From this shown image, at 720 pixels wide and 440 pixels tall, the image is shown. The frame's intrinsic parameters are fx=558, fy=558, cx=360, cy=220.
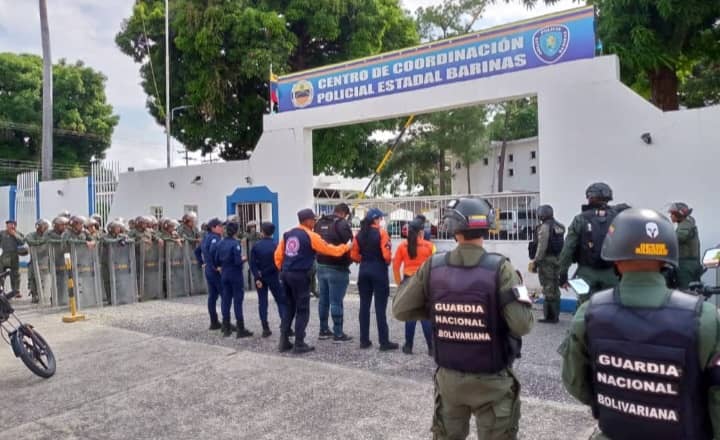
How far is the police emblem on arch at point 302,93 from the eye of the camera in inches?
502

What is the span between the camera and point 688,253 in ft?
24.2

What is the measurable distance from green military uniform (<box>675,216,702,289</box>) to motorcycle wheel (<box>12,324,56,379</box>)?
775 centimetres

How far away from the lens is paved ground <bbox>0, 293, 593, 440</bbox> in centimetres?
449

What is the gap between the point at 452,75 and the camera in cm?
1050

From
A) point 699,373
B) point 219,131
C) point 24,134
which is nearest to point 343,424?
point 699,373

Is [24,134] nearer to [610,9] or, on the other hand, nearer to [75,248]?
[75,248]

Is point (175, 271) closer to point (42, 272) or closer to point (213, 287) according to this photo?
point (42, 272)

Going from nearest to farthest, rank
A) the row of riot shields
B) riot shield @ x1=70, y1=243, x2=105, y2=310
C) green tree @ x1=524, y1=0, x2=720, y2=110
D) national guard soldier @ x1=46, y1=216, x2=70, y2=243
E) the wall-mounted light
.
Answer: the wall-mounted light
green tree @ x1=524, y1=0, x2=720, y2=110
riot shield @ x1=70, y1=243, x2=105, y2=310
the row of riot shields
national guard soldier @ x1=46, y1=216, x2=70, y2=243

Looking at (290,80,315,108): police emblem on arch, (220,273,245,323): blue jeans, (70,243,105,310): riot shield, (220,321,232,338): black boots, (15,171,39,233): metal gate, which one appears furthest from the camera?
(15,171,39,233): metal gate

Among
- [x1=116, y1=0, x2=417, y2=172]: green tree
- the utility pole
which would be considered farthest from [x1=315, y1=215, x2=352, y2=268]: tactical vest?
the utility pole

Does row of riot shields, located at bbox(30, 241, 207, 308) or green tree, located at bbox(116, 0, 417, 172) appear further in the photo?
green tree, located at bbox(116, 0, 417, 172)

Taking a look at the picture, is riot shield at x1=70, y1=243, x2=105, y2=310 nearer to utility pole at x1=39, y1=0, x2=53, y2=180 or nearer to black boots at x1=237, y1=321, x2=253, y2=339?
black boots at x1=237, y1=321, x2=253, y2=339

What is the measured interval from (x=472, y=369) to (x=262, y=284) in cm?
501

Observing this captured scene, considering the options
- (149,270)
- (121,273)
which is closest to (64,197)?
(149,270)
